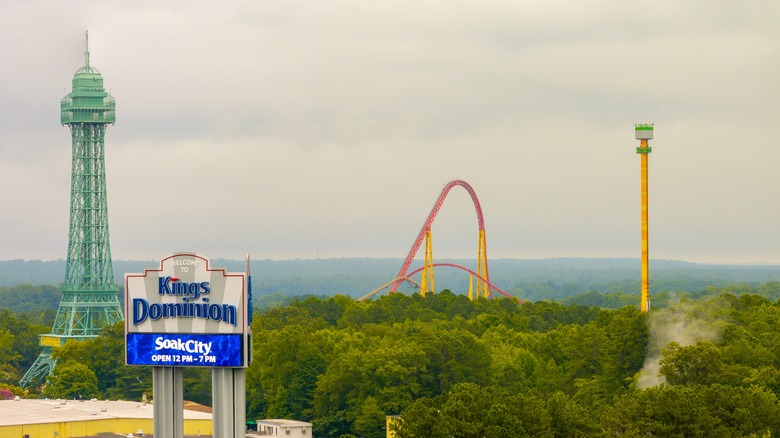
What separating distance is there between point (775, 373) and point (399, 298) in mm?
93982

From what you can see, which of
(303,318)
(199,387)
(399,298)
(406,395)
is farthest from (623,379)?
(399,298)

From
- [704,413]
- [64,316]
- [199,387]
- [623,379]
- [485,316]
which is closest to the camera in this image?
[704,413]

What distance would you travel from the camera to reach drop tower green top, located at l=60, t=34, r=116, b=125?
173500 millimetres

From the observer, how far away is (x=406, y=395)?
369ft

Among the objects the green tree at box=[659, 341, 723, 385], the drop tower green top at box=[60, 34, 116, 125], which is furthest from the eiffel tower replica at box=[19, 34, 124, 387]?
the green tree at box=[659, 341, 723, 385]

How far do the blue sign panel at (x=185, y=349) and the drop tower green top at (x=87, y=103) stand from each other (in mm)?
112501

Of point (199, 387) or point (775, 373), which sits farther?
point (199, 387)

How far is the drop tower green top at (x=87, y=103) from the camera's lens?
17350cm

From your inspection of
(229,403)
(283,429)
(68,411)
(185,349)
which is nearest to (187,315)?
(185,349)

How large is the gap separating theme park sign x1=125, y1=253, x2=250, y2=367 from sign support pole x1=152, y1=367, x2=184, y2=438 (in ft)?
2.39

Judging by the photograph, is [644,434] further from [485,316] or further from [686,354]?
[485,316]

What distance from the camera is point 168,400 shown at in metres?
64.4

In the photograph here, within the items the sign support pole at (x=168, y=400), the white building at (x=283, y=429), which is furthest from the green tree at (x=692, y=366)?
the sign support pole at (x=168, y=400)

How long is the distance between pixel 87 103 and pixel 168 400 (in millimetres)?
112741
